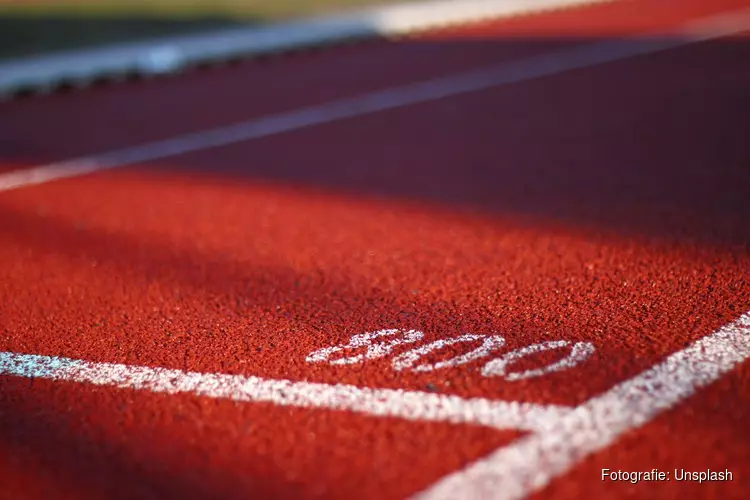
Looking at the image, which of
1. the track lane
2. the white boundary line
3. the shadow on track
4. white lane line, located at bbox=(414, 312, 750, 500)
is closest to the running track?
white lane line, located at bbox=(414, 312, 750, 500)

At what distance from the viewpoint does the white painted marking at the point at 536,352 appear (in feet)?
8.02

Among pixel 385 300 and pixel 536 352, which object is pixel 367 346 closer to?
pixel 385 300

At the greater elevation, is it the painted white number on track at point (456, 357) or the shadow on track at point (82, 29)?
the shadow on track at point (82, 29)

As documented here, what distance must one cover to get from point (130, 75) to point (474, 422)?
7.82 m

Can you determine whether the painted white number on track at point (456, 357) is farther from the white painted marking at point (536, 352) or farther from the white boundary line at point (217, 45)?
the white boundary line at point (217, 45)

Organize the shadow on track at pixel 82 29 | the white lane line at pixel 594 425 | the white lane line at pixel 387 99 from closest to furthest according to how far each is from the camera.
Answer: the white lane line at pixel 594 425 < the white lane line at pixel 387 99 < the shadow on track at pixel 82 29

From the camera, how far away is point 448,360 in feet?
8.40

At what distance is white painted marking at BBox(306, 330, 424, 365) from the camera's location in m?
2.62

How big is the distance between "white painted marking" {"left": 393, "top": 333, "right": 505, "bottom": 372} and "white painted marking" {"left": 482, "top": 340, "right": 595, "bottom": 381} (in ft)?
0.24

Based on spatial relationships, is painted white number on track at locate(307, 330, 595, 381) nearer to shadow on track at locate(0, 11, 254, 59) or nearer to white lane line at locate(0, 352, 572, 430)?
white lane line at locate(0, 352, 572, 430)

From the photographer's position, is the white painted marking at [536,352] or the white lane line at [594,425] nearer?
the white lane line at [594,425]

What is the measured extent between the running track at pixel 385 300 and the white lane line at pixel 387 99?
6cm

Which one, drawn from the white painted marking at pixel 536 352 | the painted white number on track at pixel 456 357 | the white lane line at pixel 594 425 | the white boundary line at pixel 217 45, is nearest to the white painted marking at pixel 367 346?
the painted white number on track at pixel 456 357

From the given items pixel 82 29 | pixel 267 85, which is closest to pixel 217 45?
pixel 267 85
